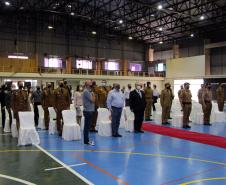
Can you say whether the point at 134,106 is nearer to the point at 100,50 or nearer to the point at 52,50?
the point at 52,50

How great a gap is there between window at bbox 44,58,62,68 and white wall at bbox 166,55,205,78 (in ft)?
41.6

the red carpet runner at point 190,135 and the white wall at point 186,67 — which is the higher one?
the white wall at point 186,67

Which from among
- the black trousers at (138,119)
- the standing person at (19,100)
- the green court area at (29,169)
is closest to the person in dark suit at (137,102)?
the black trousers at (138,119)

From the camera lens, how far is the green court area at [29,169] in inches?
178

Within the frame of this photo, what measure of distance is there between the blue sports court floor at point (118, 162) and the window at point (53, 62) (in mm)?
22507

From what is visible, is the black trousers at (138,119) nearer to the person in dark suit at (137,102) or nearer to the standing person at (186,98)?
the person in dark suit at (137,102)

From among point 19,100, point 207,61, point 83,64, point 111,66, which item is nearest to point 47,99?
point 19,100

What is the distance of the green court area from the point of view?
453 cm

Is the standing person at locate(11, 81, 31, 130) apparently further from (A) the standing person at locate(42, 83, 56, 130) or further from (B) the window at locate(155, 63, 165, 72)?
(B) the window at locate(155, 63, 165, 72)

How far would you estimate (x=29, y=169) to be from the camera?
5191 mm

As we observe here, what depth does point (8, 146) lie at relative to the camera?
7.23 meters

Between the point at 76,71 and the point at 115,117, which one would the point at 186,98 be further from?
the point at 76,71

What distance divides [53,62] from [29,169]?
84.7 ft

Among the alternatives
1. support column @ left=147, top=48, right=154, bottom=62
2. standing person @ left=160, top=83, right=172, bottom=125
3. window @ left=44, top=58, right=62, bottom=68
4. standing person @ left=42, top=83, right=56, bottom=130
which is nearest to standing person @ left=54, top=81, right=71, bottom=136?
standing person @ left=42, top=83, right=56, bottom=130
